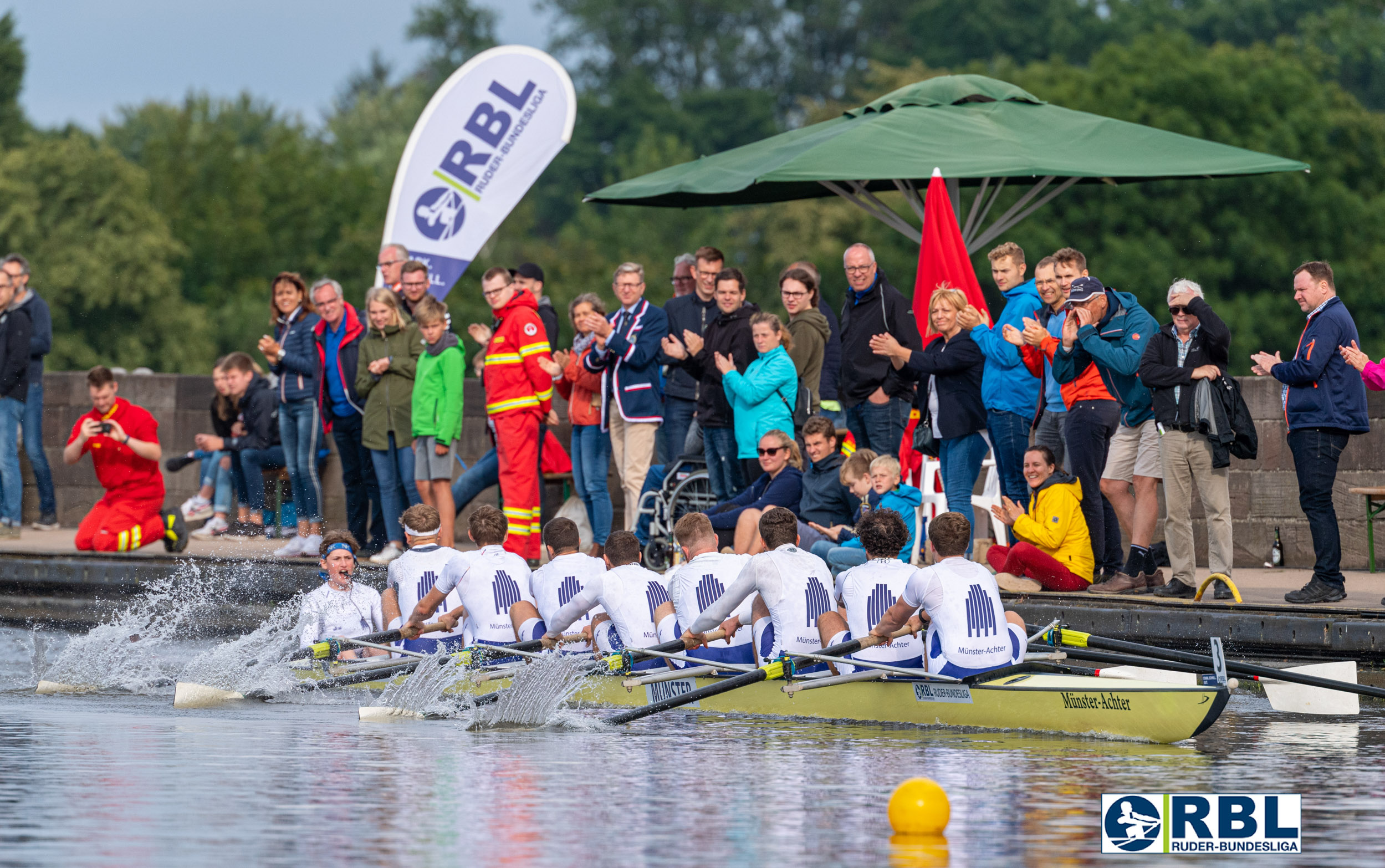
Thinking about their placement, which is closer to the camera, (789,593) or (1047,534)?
(789,593)

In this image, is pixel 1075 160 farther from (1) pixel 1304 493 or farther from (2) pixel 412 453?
(2) pixel 412 453

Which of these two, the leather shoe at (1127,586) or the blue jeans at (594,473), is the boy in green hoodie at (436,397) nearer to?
the blue jeans at (594,473)

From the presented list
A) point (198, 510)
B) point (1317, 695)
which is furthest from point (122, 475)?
point (1317, 695)

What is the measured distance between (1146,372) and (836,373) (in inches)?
89.2

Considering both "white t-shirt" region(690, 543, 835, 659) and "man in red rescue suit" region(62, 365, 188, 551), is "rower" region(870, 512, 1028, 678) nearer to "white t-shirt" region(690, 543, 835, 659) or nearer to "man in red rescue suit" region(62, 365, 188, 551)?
"white t-shirt" region(690, 543, 835, 659)

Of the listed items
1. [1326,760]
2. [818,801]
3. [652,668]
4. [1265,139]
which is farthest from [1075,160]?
[1265,139]

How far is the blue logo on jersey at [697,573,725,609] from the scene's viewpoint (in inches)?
422

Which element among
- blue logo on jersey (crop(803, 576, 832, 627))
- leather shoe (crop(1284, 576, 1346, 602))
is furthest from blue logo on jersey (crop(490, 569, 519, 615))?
leather shoe (crop(1284, 576, 1346, 602))

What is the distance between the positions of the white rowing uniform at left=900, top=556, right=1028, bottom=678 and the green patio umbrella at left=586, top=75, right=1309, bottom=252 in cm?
390

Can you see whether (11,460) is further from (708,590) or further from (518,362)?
(708,590)

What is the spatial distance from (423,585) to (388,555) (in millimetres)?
2691

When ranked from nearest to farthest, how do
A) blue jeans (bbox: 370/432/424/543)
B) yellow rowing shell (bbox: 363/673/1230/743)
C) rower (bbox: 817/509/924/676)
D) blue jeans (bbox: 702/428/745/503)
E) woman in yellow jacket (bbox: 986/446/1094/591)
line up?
yellow rowing shell (bbox: 363/673/1230/743)
rower (bbox: 817/509/924/676)
woman in yellow jacket (bbox: 986/446/1094/591)
blue jeans (bbox: 702/428/745/503)
blue jeans (bbox: 370/432/424/543)

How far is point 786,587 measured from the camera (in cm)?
1041

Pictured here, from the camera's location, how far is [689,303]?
1373 centimetres
